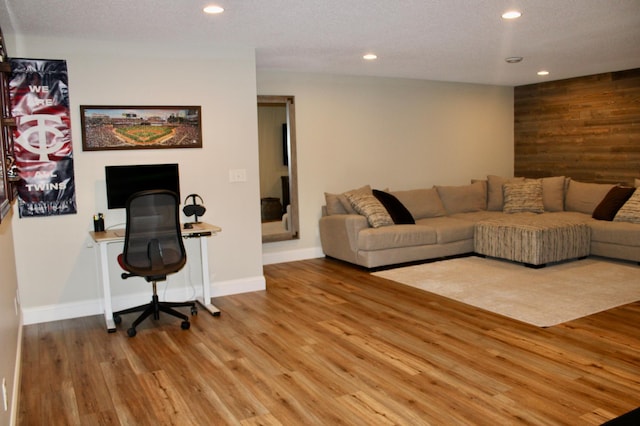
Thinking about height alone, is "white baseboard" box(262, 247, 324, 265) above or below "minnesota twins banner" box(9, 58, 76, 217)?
below

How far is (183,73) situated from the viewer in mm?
5027

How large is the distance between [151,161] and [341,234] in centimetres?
242

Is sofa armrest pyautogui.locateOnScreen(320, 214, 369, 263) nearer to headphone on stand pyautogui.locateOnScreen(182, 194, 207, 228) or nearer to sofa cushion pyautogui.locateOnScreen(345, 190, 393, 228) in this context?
sofa cushion pyautogui.locateOnScreen(345, 190, 393, 228)

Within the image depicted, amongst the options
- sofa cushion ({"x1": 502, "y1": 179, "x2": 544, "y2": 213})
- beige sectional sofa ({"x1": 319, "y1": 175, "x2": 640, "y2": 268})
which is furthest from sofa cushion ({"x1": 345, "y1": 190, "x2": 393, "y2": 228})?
→ sofa cushion ({"x1": 502, "y1": 179, "x2": 544, "y2": 213})

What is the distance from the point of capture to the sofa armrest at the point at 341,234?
625cm

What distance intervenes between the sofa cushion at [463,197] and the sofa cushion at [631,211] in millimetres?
1799

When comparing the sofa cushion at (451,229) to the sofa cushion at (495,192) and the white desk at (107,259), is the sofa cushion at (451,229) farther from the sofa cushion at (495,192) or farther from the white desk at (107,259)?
the white desk at (107,259)

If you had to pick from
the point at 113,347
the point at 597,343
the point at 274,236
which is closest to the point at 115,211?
the point at 113,347

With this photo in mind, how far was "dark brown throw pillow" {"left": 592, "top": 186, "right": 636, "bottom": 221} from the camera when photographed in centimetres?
646

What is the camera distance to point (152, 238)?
4.23m

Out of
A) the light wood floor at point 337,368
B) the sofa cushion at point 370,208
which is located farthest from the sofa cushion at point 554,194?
the light wood floor at point 337,368

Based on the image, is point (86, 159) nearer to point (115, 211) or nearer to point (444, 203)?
point (115, 211)

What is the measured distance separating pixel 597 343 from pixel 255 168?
10.8 feet

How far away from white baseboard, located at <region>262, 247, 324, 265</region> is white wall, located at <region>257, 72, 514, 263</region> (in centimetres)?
1
